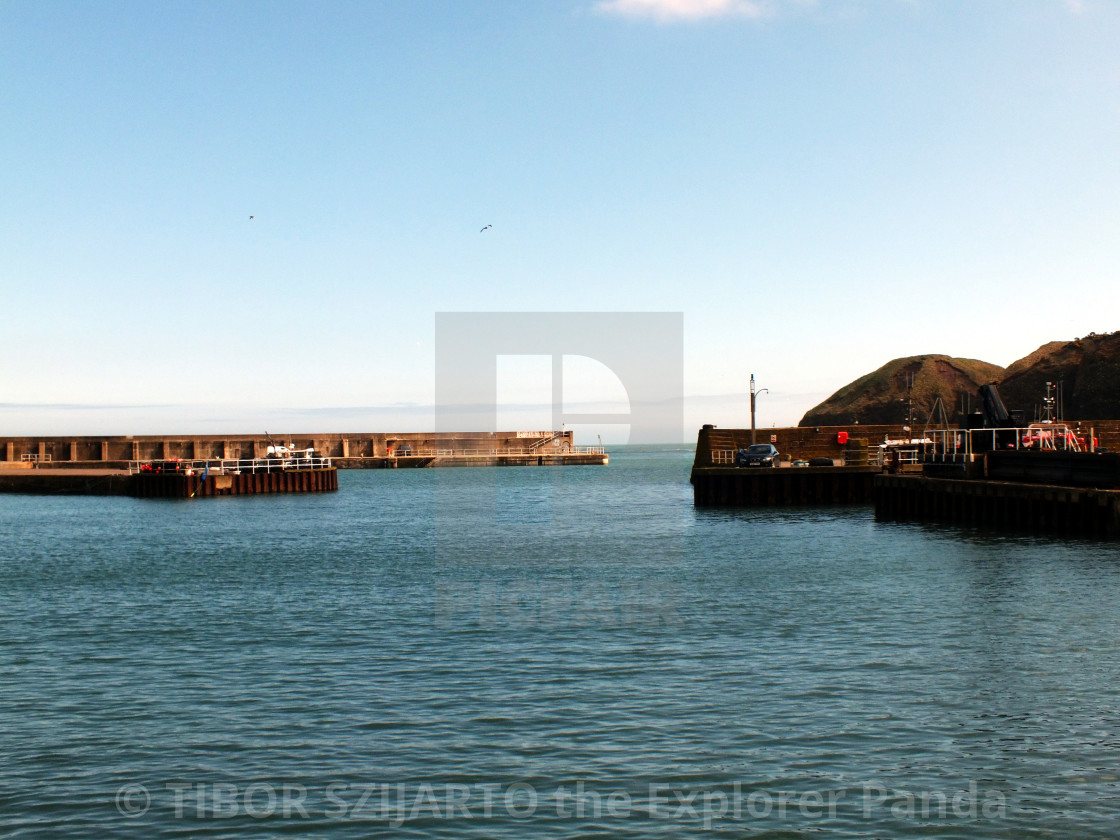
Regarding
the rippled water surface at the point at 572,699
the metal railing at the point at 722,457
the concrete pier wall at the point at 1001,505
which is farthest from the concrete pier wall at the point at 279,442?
the rippled water surface at the point at 572,699

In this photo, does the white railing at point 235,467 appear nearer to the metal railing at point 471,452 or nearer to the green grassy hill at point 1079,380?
the metal railing at point 471,452

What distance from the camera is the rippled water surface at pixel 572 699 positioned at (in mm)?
13430

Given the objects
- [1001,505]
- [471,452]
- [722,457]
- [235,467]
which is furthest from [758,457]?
[471,452]

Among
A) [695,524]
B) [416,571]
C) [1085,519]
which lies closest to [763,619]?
[416,571]

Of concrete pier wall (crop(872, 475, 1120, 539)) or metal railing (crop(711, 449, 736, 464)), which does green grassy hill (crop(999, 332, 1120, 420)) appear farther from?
concrete pier wall (crop(872, 475, 1120, 539))

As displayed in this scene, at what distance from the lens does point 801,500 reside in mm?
72000

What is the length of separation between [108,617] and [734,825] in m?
23.3

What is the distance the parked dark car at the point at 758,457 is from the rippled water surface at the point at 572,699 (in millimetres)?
33770

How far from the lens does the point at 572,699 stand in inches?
745

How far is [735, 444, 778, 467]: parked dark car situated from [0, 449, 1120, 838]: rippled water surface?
111 ft

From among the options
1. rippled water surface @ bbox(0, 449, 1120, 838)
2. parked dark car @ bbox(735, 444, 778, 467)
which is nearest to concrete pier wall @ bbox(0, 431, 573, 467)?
parked dark car @ bbox(735, 444, 778, 467)

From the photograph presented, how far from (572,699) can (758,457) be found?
193ft

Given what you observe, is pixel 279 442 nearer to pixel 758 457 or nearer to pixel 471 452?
pixel 471 452

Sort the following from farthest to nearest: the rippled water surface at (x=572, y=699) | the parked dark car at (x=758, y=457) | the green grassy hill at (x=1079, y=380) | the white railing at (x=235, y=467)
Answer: the green grassy hill at (x=1079, y=380), the white railing at (x=235, y=467), the parked dark car at (x=758, y=457), the rippled water surface at (x=572, y=699)
